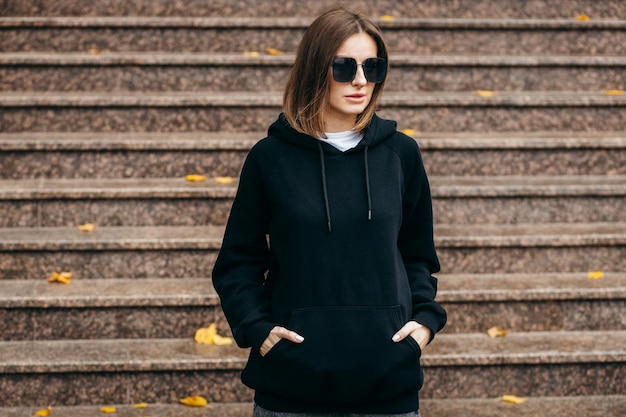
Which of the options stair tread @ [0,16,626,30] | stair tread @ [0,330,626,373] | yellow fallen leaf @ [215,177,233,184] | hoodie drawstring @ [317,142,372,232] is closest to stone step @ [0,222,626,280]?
yellow fallen leaf @ [215,177,233,184]

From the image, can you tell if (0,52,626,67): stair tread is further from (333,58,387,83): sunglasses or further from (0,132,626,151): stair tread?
(333,58,387,83): sunglasses

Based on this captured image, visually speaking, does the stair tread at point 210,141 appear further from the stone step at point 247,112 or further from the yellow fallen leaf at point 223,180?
the yellow fallen leaf at point 223,180

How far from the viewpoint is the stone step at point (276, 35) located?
5.27 metres

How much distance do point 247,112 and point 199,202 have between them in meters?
0.71

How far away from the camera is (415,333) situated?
2326mm

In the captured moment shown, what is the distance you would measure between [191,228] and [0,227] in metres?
0.95

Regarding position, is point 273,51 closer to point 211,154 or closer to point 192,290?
point 211,154

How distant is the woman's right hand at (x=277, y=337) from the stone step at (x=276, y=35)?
132 inches

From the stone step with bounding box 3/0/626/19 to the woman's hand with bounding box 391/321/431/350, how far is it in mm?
3576

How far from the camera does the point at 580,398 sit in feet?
12.8

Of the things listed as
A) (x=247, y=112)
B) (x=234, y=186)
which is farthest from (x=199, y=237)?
(x=247, y=112)

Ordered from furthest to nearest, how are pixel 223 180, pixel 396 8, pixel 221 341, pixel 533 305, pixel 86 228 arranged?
pixel 396 8 → pixel 223 180 → pixel 86 228 → pixel 533 305 → pixel 221 341

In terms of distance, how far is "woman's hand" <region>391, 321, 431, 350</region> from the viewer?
88.8 inches

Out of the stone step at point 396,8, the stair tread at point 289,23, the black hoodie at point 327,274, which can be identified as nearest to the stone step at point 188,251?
the stair tread at point 289,23
